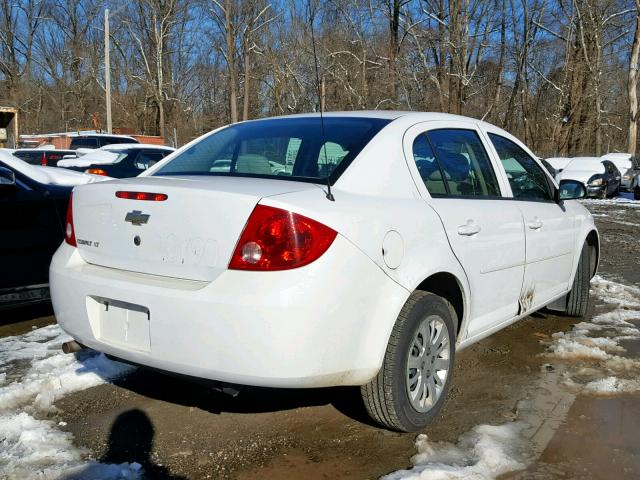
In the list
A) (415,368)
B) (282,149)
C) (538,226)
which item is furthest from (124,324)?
(538,226)

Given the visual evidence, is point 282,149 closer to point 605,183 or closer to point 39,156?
point 39,156

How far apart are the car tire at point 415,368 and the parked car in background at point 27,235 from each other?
2884mm

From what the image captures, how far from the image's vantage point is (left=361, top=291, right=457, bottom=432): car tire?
2891mm

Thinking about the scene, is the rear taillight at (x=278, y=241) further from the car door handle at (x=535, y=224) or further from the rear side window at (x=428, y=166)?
the car door handle at (x=535, y=224)

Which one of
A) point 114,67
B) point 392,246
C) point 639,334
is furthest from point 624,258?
point 114,67

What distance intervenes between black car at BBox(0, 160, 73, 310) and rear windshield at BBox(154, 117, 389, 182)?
1705 millimetres

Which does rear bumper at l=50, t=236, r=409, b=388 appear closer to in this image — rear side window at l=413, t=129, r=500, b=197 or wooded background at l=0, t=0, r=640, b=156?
rear side window at l=413, t=129, r=500, b=197

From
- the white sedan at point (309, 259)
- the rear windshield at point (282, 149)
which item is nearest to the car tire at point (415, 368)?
the white sedan at point (309, 259)

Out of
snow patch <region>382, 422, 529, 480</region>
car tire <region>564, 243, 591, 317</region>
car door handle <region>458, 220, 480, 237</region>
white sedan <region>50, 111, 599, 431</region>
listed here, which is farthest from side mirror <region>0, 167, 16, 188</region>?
car tire <region>564, 243, 591, 317</region>

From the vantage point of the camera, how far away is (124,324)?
281cm

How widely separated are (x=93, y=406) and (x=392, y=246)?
6.33ft

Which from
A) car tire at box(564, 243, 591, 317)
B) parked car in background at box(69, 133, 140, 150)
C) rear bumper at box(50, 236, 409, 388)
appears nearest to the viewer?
rear bumper at box(50, 236, 409, 388)

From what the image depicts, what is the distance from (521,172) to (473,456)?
2.11m

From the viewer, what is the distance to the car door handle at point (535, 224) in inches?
156
